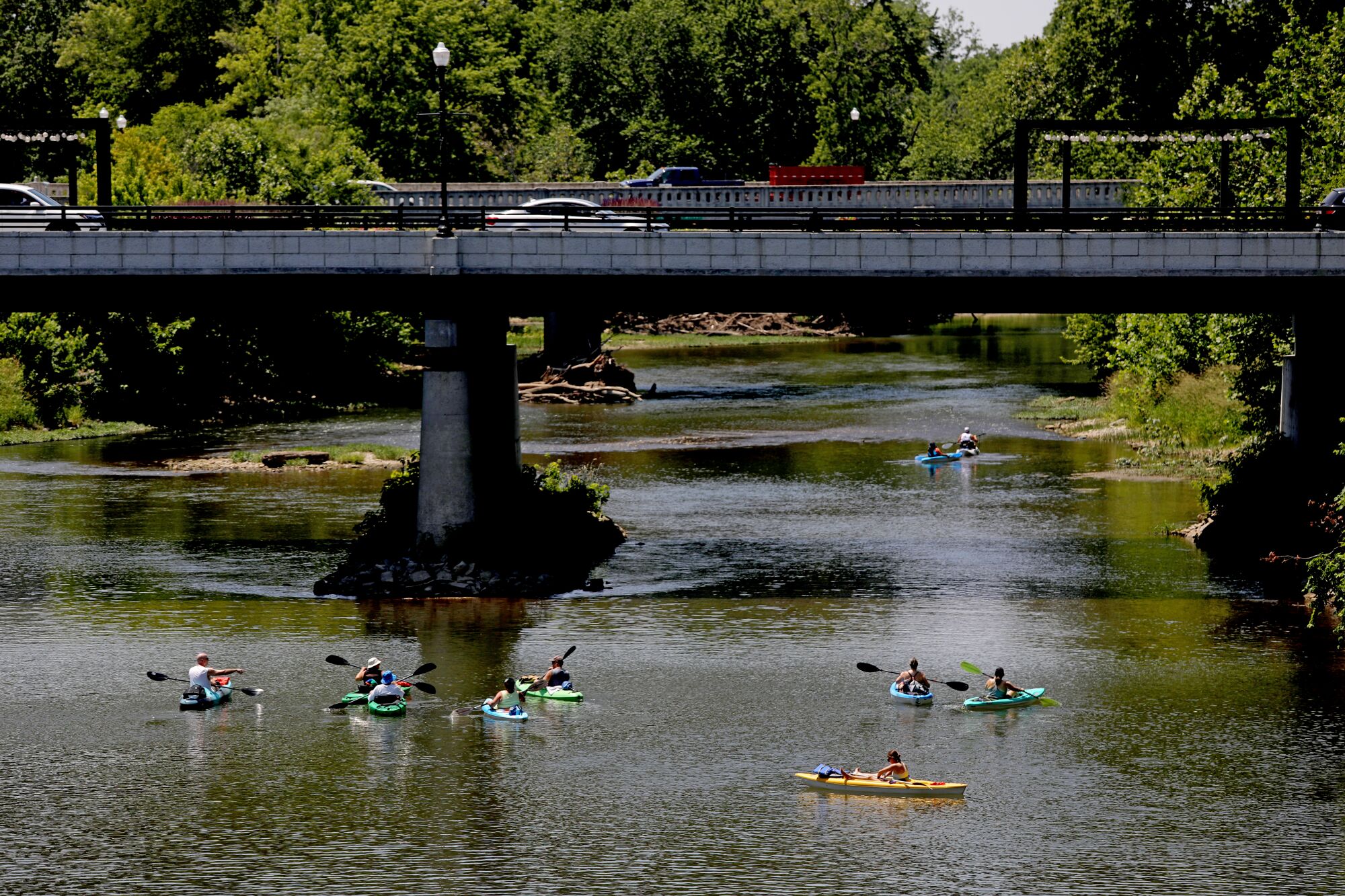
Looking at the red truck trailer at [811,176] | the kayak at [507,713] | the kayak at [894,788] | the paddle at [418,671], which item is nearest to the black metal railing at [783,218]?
the paddle at [418,671]

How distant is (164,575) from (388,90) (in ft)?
241

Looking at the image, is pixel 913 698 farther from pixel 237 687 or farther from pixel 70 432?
pixel 70 432

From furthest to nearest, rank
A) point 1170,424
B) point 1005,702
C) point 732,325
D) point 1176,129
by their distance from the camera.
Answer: point 732,325 < point 1170,424 < point 1176,129 < point 1005,702

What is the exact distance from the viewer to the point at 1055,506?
201 feet

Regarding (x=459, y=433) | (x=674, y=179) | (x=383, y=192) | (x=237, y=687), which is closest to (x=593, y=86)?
(x=674, y=179)

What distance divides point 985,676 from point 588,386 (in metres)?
58.9

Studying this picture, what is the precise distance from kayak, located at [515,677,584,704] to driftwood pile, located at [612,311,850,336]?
3812 inches

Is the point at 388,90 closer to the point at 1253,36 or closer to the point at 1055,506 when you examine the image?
the point at 1253,36

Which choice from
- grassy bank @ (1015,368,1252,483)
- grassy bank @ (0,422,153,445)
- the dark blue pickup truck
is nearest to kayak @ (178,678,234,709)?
grassy bank @ (1015,368,1252,483)

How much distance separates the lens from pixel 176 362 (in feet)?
286

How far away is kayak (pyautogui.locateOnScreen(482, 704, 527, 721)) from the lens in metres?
37.1

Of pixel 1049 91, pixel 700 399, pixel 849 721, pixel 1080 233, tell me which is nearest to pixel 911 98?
pixel 1049 91

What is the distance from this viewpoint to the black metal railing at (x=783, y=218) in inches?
1884

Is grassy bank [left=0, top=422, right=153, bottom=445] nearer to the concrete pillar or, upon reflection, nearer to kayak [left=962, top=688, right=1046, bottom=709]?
the concrete pillar
